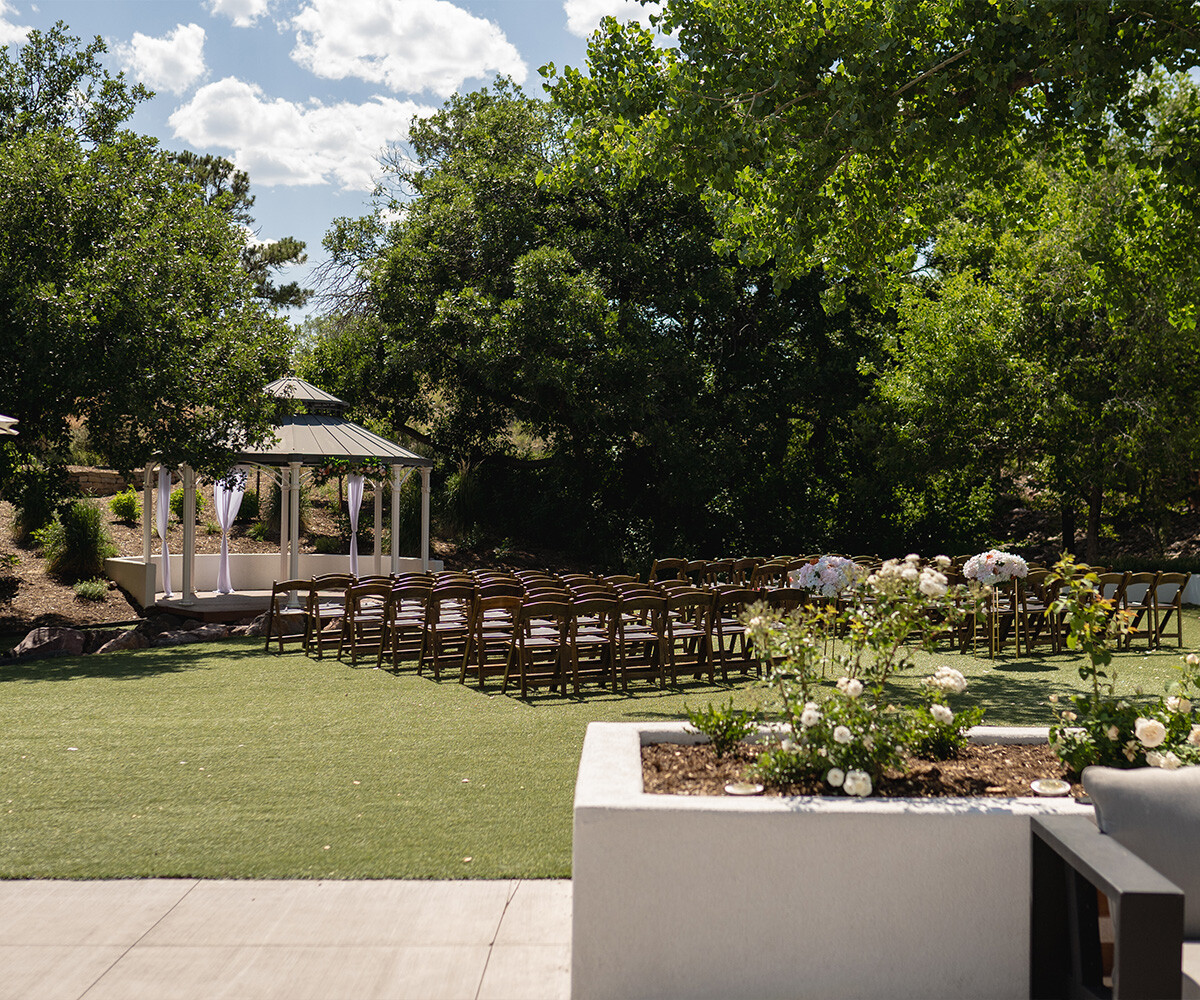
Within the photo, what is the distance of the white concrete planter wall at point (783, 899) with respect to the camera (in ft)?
10.0

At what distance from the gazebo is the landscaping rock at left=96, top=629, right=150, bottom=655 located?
9.10ft

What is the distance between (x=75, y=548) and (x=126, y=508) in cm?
536

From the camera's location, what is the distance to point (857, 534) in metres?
23.9

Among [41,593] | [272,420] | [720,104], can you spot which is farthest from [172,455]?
[720,104]

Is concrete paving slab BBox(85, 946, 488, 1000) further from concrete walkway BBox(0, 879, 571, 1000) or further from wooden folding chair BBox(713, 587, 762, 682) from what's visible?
wooden folding chair BBox(713, 587, 762, 682)

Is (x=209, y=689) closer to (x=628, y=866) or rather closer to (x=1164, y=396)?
(x=628, y=866)

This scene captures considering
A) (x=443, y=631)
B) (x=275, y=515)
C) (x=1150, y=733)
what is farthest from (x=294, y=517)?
(x=1150, y=733)

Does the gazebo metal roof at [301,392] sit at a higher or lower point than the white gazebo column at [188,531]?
higher

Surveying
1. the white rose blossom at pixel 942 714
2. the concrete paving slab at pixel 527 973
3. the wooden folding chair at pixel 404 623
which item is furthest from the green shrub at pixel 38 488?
the white rose blossom at pixel 942 714

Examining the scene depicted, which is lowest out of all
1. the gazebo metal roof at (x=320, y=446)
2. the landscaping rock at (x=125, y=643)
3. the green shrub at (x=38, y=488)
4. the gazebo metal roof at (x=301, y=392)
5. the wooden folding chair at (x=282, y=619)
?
the landscaping rock at (x=125, y=643)

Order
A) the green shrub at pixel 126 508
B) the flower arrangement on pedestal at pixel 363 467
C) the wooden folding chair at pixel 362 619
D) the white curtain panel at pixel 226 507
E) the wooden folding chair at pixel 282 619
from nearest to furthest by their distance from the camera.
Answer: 1. the wooden folding chair at pixel 362 619
2. the wooden folding chair at pixel 282 619
3. the white curtain panel at pixel 226 507
4. the flower arrangement on pedestal at pixel 363 467
5. the green shrub at pixel 126 508

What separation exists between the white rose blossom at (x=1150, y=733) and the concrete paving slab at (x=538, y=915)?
6.96 ft

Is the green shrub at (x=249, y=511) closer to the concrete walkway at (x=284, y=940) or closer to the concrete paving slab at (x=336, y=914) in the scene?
the concrete walkway at (x=284, y=940)

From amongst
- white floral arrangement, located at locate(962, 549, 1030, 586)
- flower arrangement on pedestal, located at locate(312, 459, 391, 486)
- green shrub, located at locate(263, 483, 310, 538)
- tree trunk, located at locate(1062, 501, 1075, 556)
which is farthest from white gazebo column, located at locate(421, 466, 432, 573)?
tree trunk, located at locate(1062, 501, 1075, 556)
